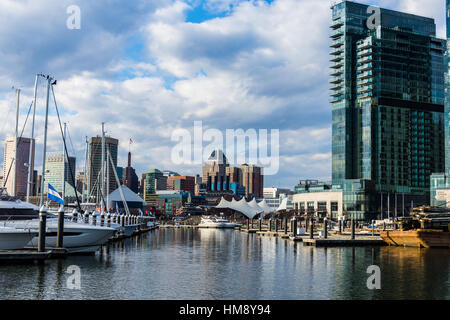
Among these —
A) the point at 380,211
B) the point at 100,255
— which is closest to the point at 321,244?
the point at 100,255

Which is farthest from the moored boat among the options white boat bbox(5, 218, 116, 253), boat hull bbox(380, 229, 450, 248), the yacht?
the yacht

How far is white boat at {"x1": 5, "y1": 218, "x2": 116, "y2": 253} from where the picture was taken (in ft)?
162

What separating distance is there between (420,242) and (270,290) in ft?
151

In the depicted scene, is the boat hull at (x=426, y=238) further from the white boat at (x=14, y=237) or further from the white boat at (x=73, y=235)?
the white boat at (x=14, y=237)

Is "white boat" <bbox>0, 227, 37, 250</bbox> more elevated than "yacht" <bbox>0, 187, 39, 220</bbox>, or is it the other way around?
"yacht" <bbox>0, 187, 39, 220</bbox>

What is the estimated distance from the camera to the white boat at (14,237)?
47.3 meters

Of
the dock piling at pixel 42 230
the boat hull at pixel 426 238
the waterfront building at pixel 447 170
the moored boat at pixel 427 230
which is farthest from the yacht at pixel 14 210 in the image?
the waterfront building at pixel 447 170

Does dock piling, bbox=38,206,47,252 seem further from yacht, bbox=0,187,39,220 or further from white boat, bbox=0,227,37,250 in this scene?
yacht, bbox=0,187,39,220

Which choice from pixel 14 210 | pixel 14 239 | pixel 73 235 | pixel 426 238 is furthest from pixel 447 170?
pixel 14 239

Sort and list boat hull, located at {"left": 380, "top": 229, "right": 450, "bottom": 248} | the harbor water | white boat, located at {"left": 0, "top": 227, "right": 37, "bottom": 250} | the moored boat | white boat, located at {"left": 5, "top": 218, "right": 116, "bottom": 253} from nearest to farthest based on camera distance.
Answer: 1. the harbor water
2. white boat, located at {"left": 0, "top": 227, "right": 37, "bottom": 250}
3. white boat, located at {"left": 5, "top": 218, "right": 116, "bottom": 253}
4. boat hull, located at {"left": 380, "top": 229, "right": 450, "bottom": 248}
5. the moored boat

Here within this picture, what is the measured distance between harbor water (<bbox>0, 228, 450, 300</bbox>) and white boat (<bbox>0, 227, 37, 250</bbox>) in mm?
4427

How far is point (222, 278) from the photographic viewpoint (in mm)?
39969
